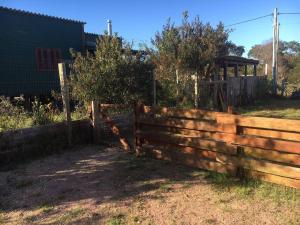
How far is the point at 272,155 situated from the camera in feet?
15.4

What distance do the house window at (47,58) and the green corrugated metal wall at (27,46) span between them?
0.19 metres

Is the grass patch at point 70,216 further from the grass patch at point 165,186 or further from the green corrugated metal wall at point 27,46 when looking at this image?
the green corrugated metal wall at point 27,46

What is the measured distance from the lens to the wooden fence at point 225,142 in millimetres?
4543

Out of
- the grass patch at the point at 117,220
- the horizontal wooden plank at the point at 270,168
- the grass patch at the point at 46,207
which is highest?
the horizontal wooden plank at the point at 270,168

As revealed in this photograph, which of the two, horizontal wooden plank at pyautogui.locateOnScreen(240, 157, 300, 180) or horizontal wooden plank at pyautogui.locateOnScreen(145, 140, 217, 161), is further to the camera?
horizontal wooden plank at pyautogui.locateOnScreen(145, 140, 217, 161)

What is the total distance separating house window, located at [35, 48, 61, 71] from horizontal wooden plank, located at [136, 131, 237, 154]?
1034 centimetres

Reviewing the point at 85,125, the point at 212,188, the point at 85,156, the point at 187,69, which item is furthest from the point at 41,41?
the point at 212,188

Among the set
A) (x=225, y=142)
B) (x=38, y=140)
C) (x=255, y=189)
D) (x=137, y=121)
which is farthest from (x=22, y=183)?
(x=255, y=189)

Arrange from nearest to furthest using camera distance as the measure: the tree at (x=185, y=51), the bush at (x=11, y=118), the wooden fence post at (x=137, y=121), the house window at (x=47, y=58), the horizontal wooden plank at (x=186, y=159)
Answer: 1. the horizontal wooden plank at (x=186, y=159)
2. the wooden fence post at (x=137, y=121)
3. the bush at (x=11, y=118)
4. the tree at (x=185, y=51)
5. the house window at (x=47, y=58)

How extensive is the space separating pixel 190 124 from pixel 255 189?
5.23ft

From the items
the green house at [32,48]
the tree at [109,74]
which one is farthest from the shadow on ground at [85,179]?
the green house at [32,48]

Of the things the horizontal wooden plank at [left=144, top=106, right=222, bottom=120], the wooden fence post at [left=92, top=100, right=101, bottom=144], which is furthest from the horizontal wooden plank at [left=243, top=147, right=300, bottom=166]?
the wooden fence post at [left=92, top=100, right=101, bottom=144]

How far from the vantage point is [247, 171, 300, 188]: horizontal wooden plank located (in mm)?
4472

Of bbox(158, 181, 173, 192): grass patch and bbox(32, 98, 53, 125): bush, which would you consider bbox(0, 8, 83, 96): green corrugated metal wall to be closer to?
bbox(32, 98, 53, 125): bush
